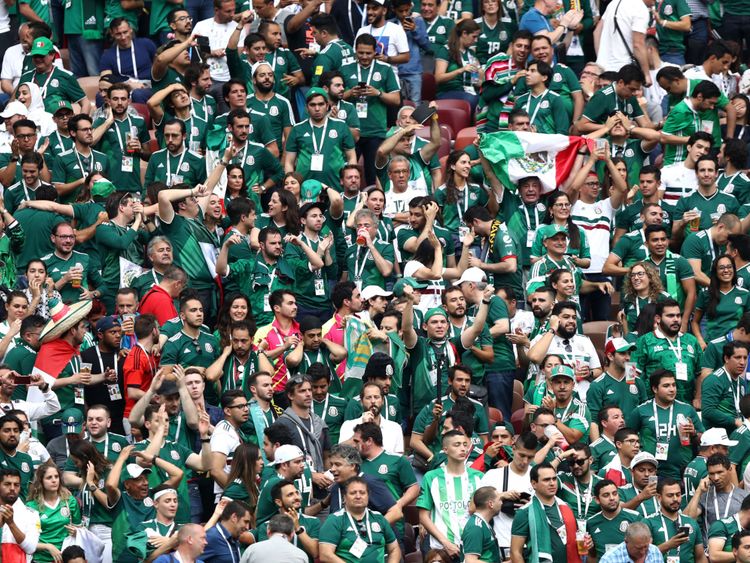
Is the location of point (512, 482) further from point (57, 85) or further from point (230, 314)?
point (57, 85)

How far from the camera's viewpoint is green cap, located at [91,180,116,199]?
16531mm

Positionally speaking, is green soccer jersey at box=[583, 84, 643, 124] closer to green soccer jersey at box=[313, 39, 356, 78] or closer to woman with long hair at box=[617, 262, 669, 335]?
green soccer jersey at box=[313, 39, 356, 78]

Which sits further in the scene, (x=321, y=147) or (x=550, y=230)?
(x=321, y=147)

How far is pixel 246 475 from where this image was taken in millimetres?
13203

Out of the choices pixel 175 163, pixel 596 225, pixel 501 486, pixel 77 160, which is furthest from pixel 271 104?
pixel 501 486

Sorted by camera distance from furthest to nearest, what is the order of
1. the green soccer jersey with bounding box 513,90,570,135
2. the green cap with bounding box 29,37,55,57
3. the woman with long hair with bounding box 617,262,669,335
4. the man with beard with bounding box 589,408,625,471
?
the green cap with bounding box 29,37,55,57 < the green soccer jersey with bounding box 513,90,570,135 < the woman with long hair with bounding box 617,262,669,335 < the man with beard with bounding box 589,408,625,471

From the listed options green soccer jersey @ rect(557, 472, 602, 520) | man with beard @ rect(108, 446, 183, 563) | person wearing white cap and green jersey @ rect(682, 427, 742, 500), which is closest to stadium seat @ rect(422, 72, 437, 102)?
person wearing white cap and green jersey @ rect(682, 427, 742, 500)

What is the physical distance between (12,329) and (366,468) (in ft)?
9.94

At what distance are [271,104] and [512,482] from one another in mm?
5569

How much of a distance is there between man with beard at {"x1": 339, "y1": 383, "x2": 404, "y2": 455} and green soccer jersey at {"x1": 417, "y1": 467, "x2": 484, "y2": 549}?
1.71 ft

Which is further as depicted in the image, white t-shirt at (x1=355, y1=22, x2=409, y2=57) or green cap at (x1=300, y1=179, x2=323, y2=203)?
white t-shirt at (x1=355, y1=22, x2=409, y2=57)

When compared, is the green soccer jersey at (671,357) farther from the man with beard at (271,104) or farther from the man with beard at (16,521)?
the man with beard at (16,521)

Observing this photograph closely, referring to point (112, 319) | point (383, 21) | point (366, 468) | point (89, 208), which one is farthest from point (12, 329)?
point (383, 21)

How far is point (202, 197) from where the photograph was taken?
1611 centimetres
